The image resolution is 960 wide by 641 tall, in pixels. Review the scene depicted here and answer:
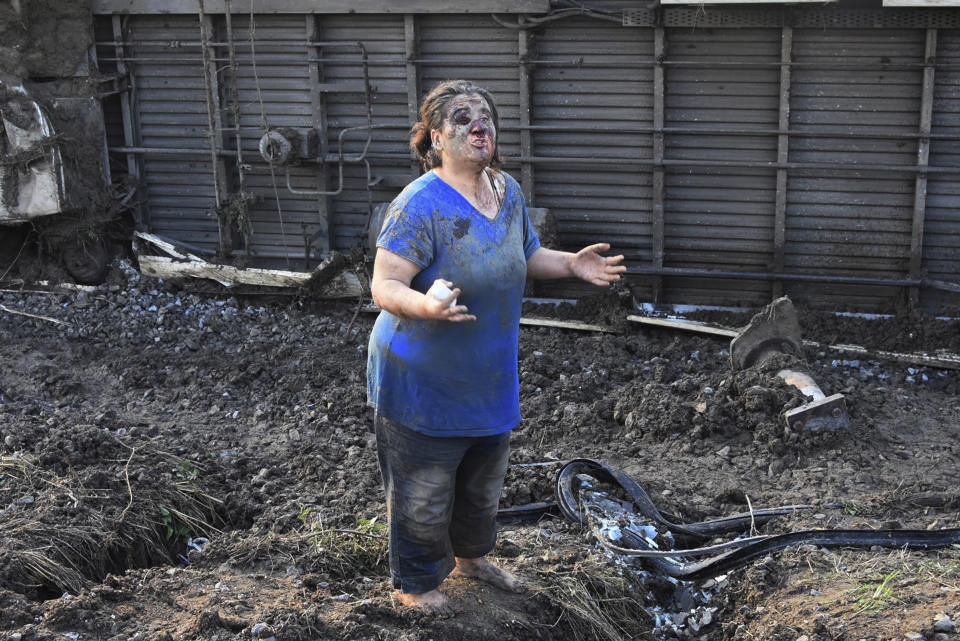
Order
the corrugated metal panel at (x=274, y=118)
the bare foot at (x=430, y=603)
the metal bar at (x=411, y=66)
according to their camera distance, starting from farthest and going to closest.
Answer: the corrugated metal panel at (x=274, y=118) → the metal bar at (x=411, y=66) → the bare foot at (x=430, y=603)

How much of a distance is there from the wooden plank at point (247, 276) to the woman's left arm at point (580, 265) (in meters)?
5.69

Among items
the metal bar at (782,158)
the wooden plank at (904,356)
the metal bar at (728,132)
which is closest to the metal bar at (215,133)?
the metal bar at (728,132)

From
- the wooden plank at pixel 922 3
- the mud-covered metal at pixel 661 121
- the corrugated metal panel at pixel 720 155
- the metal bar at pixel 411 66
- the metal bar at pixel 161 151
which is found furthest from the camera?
the metal bar at pixel 161 151

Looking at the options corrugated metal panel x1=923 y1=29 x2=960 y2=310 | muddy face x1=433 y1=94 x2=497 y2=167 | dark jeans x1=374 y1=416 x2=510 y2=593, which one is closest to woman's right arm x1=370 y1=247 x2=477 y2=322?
muddy face x1=433 y1=94 x2=497 y2=167

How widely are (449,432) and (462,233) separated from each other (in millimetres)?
762

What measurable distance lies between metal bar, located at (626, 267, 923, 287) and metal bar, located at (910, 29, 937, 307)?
165 mm

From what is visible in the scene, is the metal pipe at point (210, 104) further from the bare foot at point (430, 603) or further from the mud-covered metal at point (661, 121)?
the bare foot at point (430, 603)

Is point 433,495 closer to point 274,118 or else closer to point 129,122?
point 274,118

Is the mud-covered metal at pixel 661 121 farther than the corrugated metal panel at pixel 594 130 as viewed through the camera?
No

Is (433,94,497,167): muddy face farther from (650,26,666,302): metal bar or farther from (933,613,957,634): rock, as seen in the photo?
(650,26,666,302): metal bar

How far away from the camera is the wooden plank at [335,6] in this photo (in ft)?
31.3

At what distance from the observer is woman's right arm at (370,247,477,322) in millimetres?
3332

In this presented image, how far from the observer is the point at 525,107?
9.84 metres

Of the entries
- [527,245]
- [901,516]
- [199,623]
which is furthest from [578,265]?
[901,516]
